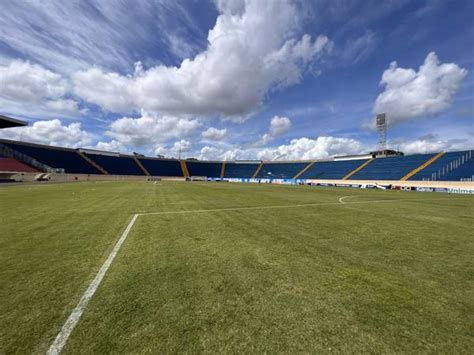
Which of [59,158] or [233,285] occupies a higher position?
[59,158]

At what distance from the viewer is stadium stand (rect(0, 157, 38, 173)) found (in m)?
50.1

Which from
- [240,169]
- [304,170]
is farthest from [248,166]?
[304,170]

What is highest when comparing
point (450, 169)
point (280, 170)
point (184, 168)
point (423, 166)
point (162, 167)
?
point (162, 167)

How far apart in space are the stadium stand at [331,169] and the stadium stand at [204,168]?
41125 mm

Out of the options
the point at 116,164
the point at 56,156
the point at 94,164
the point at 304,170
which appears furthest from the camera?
the point at 304,170

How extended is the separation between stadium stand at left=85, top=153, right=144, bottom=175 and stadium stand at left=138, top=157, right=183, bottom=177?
4.58 metres

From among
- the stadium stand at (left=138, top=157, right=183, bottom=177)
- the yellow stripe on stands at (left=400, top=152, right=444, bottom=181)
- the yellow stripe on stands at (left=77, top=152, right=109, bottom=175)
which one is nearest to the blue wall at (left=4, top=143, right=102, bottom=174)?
the yellow stripe on stands at (left=77, top=152, right=109, bottom=175)

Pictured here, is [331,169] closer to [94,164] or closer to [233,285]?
[233,285]

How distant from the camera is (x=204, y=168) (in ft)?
331

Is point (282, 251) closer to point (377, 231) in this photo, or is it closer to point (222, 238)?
point (222, 238)

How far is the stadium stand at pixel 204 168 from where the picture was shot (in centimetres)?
9818

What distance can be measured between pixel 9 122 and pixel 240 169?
250 ft

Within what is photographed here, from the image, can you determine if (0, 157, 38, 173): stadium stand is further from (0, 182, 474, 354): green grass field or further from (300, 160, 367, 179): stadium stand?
(300, 160, 367, 179): stadium stand

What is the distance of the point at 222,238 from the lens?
6.91 m
